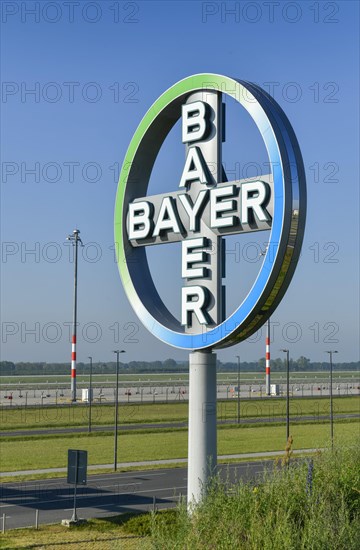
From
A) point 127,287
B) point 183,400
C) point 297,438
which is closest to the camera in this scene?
point 127,287

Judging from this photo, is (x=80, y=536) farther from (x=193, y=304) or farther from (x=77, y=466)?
(x=193, y=304)

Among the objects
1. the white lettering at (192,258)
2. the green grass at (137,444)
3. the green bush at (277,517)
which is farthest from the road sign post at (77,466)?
the green grass at (137,444)

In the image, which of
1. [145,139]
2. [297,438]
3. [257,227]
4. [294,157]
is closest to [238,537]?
[257,227]

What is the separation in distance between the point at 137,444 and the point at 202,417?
40.1 meters

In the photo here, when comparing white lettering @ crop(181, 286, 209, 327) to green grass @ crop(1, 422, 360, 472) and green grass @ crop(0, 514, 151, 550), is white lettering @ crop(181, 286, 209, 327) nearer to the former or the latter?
green grass @ crop(0, 514, 151, 550)

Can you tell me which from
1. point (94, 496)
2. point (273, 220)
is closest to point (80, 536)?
point (94, 496)

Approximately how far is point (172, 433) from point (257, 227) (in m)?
50.5

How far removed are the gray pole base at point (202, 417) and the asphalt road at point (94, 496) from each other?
892 centimetres

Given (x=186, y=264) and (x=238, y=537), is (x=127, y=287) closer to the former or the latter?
(x=186, y=264)

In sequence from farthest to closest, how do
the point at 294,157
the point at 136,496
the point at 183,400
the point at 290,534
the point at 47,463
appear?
the point at 183,400 < the point at 47,463 < the point at 136,496 < the point at 294,157 < the point at 290,534

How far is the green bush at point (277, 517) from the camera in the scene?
1544cm

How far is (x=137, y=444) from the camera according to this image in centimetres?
6166

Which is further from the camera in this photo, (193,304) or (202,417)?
(202,417)

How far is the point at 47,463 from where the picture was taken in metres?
50.3
